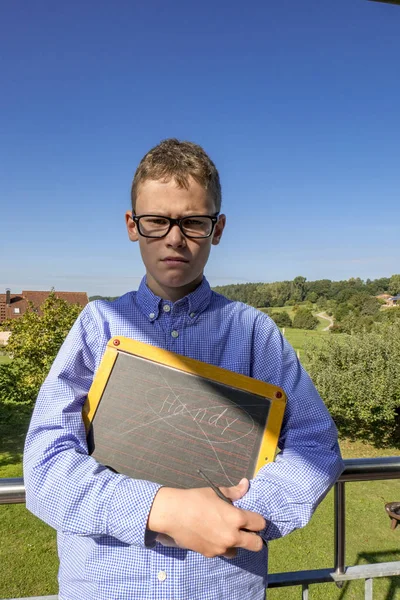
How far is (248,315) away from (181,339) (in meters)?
0.20

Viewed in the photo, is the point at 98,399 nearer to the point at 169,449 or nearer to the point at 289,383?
the point at 169,449

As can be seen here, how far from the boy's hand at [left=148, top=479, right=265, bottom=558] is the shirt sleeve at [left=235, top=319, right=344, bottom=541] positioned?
96 millimetres

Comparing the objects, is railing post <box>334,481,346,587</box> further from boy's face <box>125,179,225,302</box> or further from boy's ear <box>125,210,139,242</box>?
boy's ear <box>125,210,139,242</box>

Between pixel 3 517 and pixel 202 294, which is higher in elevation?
pixel 202 294

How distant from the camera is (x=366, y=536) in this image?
13.1m

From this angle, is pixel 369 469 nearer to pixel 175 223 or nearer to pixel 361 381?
pixel 175 223

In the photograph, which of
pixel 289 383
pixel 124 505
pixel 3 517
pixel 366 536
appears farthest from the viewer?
pixel 3 517

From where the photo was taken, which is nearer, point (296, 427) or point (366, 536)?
point (296, 427)

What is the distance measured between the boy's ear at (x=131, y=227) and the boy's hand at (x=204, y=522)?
69 centimetres

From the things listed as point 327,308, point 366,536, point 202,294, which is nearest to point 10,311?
point 327,308

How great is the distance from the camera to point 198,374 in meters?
1.14

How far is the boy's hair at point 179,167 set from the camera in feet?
3.90

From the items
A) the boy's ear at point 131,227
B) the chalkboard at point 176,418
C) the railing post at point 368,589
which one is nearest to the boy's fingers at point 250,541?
the chalkboard at point 176,418

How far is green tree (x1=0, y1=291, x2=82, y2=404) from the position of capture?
19.4 m
